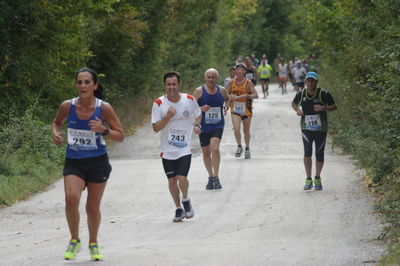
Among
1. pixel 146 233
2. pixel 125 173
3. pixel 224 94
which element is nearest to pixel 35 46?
pixel 125 173

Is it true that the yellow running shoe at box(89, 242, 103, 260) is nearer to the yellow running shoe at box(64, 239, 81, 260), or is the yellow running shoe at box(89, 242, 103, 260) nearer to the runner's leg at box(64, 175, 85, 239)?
the yellow running shoe at box(64, 239, 81, 260)

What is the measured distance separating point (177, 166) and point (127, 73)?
59.4 feet

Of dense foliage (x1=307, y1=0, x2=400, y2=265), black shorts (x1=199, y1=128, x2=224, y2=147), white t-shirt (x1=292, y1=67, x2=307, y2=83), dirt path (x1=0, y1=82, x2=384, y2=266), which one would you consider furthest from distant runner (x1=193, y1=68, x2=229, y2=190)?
white t-shirt (x1=292, y1=67, x2=307, y2=83)

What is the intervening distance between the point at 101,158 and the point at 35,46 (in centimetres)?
1126

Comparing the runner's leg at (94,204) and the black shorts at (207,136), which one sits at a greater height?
the runner's leg at (94,204)

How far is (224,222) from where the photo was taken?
11.4 m

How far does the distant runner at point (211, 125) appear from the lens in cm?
1497

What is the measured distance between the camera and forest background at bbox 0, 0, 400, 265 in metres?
12.3

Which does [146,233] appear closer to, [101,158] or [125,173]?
[101,158]

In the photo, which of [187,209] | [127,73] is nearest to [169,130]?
[187,209]

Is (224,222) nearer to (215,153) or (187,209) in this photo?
(187,209)

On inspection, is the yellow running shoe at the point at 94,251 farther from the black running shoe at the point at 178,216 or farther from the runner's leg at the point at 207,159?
the runner's leg at the point at 207,159

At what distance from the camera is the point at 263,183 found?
1563cm

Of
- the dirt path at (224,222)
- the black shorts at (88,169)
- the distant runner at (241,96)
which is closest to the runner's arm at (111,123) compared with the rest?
the black shorts at (88,169)
